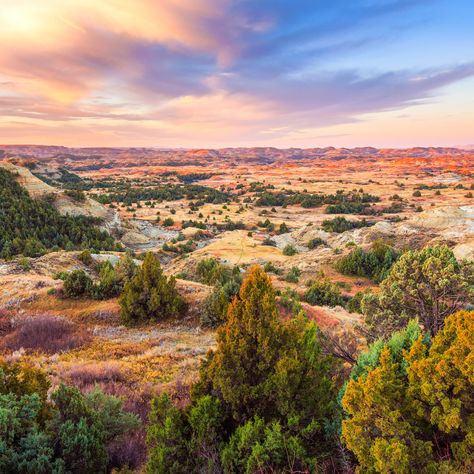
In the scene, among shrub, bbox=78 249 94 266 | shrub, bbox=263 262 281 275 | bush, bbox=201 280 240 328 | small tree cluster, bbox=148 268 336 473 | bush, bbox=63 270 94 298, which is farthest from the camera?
shrub, bbox=263 262 281 275

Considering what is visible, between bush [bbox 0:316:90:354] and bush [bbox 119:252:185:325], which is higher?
bush [bbox 119:252:185:325]

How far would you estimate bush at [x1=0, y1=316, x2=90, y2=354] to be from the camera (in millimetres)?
12789

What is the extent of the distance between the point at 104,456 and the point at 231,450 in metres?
2.04

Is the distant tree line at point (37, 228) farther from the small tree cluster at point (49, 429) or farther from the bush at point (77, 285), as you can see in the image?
the small tree cluster at point (49, 429)

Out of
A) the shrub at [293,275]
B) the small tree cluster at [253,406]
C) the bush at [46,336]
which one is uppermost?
the small tree cluster at [253,406]

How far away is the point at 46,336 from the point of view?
1355cm

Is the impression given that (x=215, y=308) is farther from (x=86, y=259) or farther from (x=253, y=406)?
(x=86, y=259)

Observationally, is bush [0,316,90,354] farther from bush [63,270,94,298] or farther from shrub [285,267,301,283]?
shrub [285,267,301,283]

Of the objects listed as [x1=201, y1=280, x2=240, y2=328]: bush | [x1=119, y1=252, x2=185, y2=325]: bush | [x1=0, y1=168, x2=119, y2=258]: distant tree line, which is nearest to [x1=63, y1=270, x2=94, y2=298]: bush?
[x1=119, y1=252, x2=185, y2=325]: bush

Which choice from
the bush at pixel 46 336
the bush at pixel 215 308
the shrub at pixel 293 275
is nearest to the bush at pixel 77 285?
the bush at pixel 46 336

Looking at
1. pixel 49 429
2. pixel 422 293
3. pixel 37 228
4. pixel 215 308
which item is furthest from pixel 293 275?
pixel 37 228

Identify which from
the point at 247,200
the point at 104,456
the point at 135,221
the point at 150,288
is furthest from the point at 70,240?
the point at 247,200

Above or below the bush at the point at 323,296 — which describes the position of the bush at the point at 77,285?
above

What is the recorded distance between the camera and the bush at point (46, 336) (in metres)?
12.8
